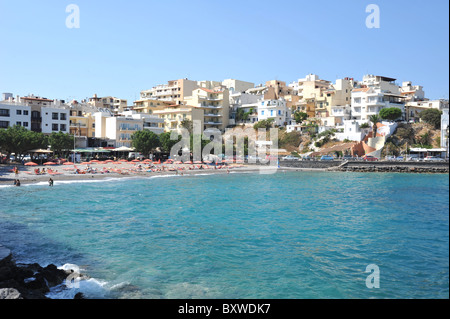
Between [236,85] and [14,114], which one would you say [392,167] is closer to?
[236,85]

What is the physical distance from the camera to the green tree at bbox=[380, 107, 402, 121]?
71.8 metres

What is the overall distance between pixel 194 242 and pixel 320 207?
44.2ft

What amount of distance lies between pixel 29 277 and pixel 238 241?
9.55 meters

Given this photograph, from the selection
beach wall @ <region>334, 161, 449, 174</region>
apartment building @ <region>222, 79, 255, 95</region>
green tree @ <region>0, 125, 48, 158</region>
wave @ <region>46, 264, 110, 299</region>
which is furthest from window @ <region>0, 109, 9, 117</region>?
apartment building @ <region>222, 79, 255, 95</region>

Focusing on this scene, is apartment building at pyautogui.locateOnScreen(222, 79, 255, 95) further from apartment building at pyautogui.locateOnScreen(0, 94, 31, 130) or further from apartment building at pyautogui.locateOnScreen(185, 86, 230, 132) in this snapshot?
apartment building at pyautogui.locateOnScreen(0, 94, 31, 130)

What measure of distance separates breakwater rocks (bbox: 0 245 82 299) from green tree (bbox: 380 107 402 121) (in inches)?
2790

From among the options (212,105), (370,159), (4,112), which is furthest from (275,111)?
(4,112)

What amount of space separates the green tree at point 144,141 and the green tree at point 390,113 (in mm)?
45025

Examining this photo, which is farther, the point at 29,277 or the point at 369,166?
the point at 369,166

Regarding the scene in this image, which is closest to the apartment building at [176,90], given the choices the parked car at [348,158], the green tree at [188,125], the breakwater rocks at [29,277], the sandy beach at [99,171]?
the green tree at [188,125]

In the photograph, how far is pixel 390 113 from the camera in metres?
71.9

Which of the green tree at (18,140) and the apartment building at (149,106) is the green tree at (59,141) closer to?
the green tree at (18,140)

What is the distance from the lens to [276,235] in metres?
20.0
